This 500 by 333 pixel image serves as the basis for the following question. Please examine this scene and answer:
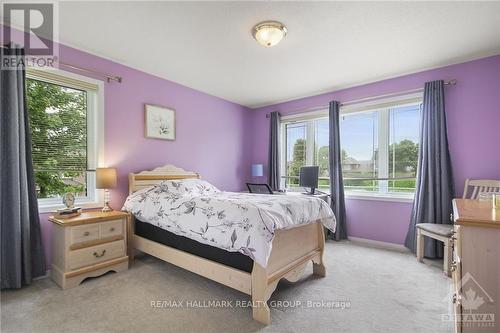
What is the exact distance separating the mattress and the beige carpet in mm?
352

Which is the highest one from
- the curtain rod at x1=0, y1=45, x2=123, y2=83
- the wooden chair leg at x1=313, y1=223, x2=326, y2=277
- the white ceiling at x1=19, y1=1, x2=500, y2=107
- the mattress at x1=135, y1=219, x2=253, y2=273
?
the white ceiling at x1=19, y1=1, x2=500, y2=107

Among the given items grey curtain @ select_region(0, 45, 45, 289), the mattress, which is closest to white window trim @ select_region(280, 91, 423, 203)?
the mattress

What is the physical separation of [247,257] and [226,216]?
37 cm

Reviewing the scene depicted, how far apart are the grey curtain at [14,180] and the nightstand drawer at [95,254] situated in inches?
17.3

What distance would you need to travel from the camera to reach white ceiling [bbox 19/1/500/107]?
2.07 m

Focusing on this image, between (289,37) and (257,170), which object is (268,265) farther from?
(257,170)

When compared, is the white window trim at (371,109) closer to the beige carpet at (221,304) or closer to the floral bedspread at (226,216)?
the beige carpet at (221,304)

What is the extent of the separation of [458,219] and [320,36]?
208 centimetres

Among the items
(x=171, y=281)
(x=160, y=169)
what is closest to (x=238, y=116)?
(x=160, y=169)

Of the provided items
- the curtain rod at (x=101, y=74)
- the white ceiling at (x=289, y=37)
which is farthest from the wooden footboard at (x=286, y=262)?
the curtain rod at (x=101, y=74)

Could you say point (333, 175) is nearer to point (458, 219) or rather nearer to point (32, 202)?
point (458, 219)

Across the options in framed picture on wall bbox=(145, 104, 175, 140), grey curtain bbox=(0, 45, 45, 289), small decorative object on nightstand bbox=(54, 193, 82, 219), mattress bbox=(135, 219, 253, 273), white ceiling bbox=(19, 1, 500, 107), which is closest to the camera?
mattress bbox=(135, 219, 253, 273)

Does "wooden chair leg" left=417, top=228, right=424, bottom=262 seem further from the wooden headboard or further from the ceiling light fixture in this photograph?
the wooden headboard

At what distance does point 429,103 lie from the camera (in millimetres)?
3174
